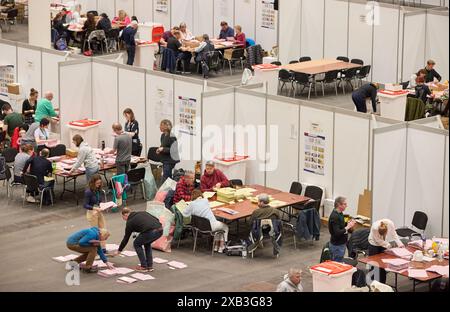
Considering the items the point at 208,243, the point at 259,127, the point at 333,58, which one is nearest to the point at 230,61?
the point at 333,58

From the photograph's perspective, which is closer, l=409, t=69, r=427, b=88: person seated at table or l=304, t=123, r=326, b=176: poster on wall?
l=304, t=123, r=326, b=176: poster on wall

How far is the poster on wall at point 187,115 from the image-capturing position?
20.0 metres

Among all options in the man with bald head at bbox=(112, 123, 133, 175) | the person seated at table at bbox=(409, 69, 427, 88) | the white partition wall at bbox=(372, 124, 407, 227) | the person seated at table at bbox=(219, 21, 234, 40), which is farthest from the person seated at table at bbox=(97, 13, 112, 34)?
the white partition wall at bbox=(372, 124, 407, 227)

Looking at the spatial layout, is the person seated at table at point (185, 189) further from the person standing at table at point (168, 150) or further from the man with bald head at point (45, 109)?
the man with bald head at point (45, 109)

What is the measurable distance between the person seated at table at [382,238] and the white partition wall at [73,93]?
7945 mm

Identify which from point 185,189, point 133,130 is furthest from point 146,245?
point 133,130

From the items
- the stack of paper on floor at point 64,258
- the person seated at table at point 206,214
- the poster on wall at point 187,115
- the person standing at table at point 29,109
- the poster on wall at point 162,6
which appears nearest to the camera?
the stack of paper on floor at point 64,258

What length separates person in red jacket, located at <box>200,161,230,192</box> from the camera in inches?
714

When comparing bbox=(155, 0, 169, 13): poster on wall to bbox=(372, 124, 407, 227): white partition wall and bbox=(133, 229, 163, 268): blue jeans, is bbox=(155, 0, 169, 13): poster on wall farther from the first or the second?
bbox=(133, 229, 163, 268): blue jeans

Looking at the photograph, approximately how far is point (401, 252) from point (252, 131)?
185 inches

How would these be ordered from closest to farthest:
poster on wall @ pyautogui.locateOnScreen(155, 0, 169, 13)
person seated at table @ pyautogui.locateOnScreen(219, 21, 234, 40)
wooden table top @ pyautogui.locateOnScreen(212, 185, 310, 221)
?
wooden table top @ pyautogui.locateOnScreen(212, 185, 310, 221) → person seated at table @ pyautogui.locateOnScreen(219, 21, 234, 40) → poster on wall @ pyautogui.locateOnScreen(155, 0, 169, 13)

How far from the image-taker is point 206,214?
16.7 m

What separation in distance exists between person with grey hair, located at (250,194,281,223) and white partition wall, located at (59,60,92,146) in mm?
5927

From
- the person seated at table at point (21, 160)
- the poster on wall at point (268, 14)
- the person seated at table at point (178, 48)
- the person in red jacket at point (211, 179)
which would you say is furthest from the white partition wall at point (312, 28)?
the person seated at table at point (21, 160)
